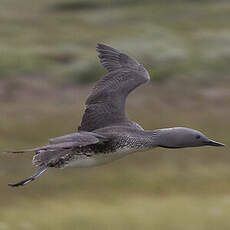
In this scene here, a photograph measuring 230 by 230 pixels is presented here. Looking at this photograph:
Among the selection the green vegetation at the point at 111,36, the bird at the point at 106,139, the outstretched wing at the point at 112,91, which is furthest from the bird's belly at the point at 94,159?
the green vegetation at the point at 111,36

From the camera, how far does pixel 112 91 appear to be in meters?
15.8

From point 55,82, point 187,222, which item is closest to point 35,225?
point 187,222

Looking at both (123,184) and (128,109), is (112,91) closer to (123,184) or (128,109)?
(123,184)

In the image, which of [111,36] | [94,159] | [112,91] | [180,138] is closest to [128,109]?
[112,91]

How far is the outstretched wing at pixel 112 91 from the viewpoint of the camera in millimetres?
15070

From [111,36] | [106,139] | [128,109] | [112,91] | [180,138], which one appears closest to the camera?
[180,138]

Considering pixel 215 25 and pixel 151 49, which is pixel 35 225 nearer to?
pixel 151 49

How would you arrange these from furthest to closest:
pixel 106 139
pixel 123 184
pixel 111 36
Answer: pixel 111 36 < pixel 123 184 < pixel 106 139

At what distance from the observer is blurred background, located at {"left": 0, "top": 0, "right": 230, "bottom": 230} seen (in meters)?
19.2

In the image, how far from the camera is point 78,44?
44312 millimetres

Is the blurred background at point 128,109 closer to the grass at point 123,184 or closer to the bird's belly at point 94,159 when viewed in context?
the grass at point 123,184

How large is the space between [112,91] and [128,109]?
14.2m

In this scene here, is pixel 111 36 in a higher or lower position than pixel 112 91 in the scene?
lower

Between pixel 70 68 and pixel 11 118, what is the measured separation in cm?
970
